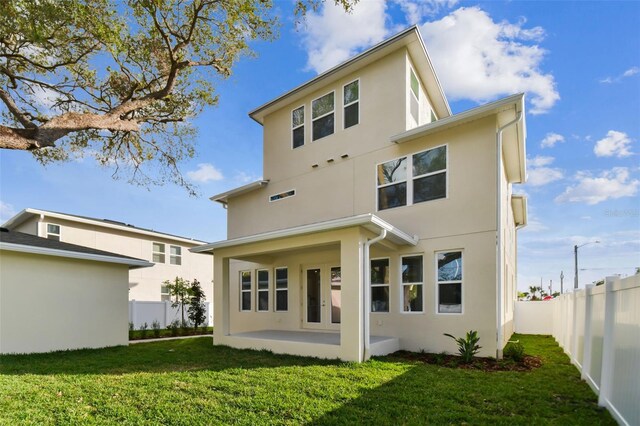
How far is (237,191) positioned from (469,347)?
9562 mm

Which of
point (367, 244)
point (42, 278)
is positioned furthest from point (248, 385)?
point (42, 278)

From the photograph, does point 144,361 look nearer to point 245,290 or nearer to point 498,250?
point 245,290

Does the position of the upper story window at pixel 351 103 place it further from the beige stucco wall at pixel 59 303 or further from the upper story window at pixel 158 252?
the upper story window at pixel 158 252

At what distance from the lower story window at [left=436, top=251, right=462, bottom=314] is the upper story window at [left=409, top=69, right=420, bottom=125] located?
412 cm

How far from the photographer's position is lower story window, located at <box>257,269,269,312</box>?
12.8 meters

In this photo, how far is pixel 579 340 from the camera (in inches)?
270

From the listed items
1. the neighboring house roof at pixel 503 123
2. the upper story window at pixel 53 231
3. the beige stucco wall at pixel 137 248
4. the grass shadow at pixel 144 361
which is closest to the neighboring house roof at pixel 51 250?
the grass shadow at pixel 144 361

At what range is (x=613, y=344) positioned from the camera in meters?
4.48

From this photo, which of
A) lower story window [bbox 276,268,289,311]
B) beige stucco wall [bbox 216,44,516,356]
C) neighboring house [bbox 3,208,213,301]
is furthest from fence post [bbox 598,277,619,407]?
neighboring house [bbox 3,208,213,301]

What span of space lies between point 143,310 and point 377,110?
1435cm

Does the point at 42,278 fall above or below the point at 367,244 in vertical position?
below

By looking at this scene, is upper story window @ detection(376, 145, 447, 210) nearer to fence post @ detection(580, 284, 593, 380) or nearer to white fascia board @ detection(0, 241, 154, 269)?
fence post @ detection(580, 284, 593, 380)

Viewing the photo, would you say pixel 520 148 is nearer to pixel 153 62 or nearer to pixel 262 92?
pixel 262 92

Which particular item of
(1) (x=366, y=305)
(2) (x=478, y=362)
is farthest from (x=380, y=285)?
(2) (x=478, y=362)
